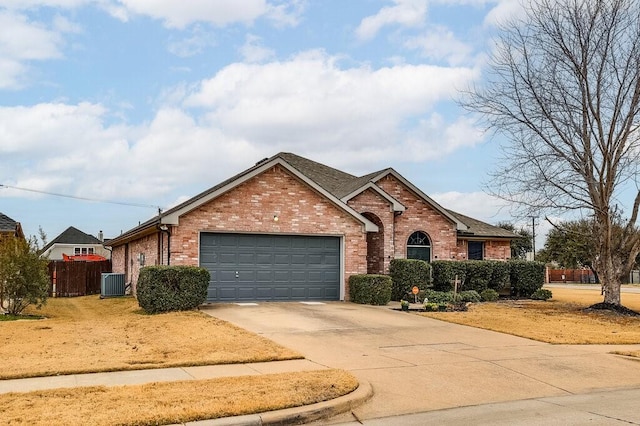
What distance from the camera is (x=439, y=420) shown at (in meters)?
7.40

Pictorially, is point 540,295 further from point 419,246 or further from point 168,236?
point 168,236

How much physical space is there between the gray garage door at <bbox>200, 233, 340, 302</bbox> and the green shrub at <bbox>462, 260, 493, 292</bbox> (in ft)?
21.9

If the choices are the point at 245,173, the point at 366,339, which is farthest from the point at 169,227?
the point at 366,339

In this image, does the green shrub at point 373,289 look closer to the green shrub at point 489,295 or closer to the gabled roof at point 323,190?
the gabled roof at point 323,190

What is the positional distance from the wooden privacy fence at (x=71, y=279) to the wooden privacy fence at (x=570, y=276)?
48.4 metres

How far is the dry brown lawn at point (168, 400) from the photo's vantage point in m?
A: 6.74

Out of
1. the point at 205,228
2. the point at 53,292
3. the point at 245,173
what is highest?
the point at 245,173

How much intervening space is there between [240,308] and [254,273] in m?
2.40

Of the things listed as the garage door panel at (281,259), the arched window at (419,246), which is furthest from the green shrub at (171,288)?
the arched window at (419,246)

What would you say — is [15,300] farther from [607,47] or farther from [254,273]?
[607,47]

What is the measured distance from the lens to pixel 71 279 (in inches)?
1191

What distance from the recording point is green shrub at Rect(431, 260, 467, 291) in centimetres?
2508

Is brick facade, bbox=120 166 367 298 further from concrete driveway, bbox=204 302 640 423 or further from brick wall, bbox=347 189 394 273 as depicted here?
concrete driveway, bbox=204 302 640 423

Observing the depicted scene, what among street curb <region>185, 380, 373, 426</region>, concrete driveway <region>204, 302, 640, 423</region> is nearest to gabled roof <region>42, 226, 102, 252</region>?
concrete driveway <region>204, 302, 640, 423</region>
